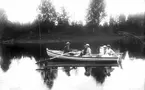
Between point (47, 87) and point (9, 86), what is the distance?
0.59m

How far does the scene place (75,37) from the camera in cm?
393

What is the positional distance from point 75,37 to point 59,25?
0.39m

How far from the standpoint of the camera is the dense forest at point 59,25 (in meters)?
3.57

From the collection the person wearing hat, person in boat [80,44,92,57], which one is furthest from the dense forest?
person in boat [80,44,92,57]

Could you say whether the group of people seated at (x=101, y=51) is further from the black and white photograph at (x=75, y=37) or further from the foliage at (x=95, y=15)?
the foliage at (x=95, y=15)

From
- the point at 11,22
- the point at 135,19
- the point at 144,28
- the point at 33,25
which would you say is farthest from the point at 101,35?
the point at 11,22

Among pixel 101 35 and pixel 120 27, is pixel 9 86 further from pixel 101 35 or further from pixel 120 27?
pixel 120 27

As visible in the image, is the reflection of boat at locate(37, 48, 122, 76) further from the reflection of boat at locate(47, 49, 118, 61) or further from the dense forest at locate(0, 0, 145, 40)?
the dense forest at locate(0, 0, 145, 40)

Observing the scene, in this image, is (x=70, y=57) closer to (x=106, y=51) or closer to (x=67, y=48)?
(x=67, y=48)

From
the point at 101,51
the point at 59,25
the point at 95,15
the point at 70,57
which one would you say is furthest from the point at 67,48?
the point at 95,15

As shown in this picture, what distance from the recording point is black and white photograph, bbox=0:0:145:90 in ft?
10.7

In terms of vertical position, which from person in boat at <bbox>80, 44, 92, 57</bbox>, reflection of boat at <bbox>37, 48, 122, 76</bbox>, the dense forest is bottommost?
reflection of boat at <bbox>37, 48, 122, 76</bbox>

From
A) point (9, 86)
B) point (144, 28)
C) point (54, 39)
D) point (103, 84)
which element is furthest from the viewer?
point (54, 39)

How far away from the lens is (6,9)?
3.29m
